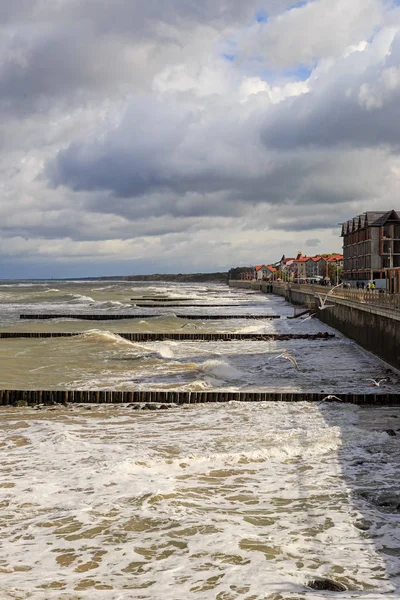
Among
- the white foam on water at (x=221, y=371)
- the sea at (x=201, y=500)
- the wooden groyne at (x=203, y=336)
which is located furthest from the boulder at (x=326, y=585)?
the wooden groyne at (x=203, y=336)

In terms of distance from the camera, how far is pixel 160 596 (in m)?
7.07

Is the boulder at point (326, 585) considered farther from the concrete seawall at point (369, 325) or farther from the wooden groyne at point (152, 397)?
the concrete seawall at point (369, 325)

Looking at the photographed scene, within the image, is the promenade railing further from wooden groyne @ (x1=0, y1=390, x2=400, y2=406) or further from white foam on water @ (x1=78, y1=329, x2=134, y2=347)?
white foam on water @ (x1=78, y1=329, x2=134, y2=347)

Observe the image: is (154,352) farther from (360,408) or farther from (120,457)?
(120,457)

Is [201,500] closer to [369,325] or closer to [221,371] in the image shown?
[221,371]

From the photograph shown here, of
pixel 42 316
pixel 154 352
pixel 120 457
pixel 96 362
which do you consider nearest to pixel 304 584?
pixel 120 457

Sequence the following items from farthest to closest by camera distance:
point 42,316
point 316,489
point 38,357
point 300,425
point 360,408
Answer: point 42,316 → point 38,357 → point 360,408 → point 300,425 → point 316,489

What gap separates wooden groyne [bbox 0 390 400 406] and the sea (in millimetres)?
488

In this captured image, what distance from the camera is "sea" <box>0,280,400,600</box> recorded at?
7480 mm

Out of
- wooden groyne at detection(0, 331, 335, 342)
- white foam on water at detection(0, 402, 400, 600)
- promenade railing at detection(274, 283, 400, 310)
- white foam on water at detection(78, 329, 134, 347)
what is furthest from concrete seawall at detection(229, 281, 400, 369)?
white foam on water at detection(78, 329, 134, 347)

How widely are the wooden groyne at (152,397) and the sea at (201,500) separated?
488mm

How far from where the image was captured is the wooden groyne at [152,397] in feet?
60.0

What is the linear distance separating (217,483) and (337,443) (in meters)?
3.84

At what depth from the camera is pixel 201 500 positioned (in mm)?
9945
